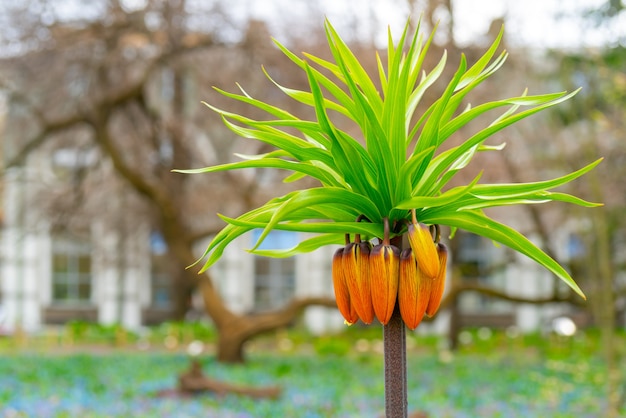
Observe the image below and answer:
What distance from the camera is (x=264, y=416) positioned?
998 centimetres

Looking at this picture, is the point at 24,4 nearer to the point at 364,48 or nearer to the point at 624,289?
the point at 364,48

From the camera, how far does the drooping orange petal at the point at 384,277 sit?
2.62 m

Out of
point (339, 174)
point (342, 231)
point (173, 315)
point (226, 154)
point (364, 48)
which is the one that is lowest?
point (173, 315)

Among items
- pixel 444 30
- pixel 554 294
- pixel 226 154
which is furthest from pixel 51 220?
pixel 554 294

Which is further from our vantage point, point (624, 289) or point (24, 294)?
point (24, 294)

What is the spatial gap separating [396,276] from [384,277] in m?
0.05

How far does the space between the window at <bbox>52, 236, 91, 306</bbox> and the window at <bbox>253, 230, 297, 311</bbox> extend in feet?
20.8

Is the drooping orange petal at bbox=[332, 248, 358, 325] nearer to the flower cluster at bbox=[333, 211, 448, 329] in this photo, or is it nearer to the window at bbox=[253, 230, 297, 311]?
the flower cluster at bbox=[333, 211, 448, 329]

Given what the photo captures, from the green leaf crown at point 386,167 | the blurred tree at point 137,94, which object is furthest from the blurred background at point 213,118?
the green leaf crown at point 386,167

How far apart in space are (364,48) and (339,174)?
13263 mm

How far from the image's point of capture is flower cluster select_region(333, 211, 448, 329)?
2.59 meters

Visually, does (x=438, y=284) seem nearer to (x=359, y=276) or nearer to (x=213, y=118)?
(x=359, y=276)

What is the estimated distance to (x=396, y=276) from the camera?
8.70ft

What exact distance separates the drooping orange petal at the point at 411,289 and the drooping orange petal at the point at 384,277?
0.9 inches
